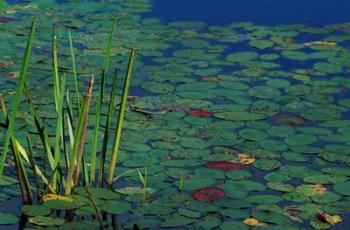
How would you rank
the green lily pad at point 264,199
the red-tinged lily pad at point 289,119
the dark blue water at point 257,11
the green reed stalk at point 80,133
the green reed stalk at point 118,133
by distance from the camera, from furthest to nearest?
the dark blue water at point 257,11, the red-tinged lily pad at point 289,119, the green lily pad at point 264,199, the green reed stalk at point 118,133, the green reed stalk at point 80,133

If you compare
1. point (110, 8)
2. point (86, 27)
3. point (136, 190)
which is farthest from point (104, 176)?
point (110, 8)

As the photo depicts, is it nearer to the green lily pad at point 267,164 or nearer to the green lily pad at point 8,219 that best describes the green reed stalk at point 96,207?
the green lily pad at point 8,219

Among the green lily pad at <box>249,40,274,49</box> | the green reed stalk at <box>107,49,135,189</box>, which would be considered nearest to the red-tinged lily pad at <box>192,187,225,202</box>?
the green reed stalk at <box>107,49,135,189</box>

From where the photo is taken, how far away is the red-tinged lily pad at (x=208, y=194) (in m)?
2.58

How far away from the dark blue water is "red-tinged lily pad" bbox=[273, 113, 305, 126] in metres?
1.14

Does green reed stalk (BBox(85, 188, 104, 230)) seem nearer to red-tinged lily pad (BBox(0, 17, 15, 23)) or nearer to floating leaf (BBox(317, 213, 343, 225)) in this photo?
floating leaf (BBox(317, 213, 343, 225))

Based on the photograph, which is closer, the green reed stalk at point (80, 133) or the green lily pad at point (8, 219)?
the green reed stalk at point (80, 133)

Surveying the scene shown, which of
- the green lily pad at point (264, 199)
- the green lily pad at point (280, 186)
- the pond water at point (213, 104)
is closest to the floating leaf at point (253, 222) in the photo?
the pond water at point (213, 104)

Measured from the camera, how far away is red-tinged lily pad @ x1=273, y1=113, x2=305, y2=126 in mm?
3113

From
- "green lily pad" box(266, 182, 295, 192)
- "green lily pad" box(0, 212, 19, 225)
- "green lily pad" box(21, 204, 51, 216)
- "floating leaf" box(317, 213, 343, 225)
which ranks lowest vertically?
"green lily pad" box(0, 212, 19, 225)

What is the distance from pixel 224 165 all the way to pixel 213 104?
0.52m

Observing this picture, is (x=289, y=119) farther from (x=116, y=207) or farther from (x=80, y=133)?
(x=80, y=133)

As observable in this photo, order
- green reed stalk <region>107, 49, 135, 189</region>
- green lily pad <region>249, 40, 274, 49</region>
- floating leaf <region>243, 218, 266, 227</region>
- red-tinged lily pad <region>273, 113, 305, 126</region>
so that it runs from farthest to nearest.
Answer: green lily pad <region>249, 40, 274, 49</region>, red-tinged lily pad <region>273, 113, 305, 126</region>, floating leaf <region>243, 218, 266, 227</region>, green reed stalk <region>107, 49, 135, 189</region>

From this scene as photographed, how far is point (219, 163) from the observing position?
9.22ft
